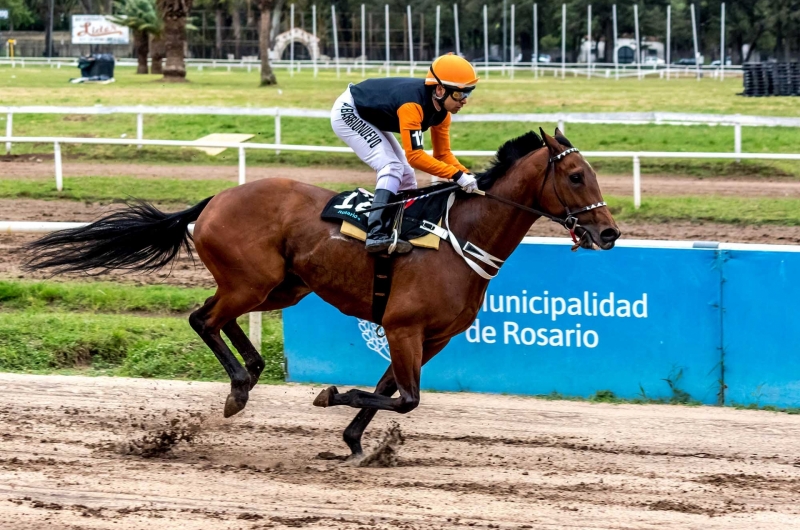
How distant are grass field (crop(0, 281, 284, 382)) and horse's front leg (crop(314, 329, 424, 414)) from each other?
1.95 meters

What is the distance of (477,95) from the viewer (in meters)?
28.8

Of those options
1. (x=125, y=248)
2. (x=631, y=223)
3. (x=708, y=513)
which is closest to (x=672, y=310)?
(x=708, y=513)

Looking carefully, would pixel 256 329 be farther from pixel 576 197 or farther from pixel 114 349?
pixel 576 197

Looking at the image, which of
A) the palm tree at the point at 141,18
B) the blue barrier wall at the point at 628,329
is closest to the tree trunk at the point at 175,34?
the palm tree at the point at 141,18

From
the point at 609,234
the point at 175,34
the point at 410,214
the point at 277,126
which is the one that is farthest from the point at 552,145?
the point at 175,34

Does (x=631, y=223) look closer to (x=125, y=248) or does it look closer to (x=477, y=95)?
(x=125, y=248)

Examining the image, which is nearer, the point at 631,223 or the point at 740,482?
the point at 740,482

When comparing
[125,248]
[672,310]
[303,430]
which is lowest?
[303,430]

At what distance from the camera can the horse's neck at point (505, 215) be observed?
5.32m

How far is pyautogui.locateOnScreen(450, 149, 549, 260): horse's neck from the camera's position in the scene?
5324 millimetres

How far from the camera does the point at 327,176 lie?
1553 centimetres

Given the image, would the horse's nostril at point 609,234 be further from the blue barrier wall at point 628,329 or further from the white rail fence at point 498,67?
the white rail fence at point 498,67

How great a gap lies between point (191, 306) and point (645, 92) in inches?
1006

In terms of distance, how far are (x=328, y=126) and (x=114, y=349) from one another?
12809mm
